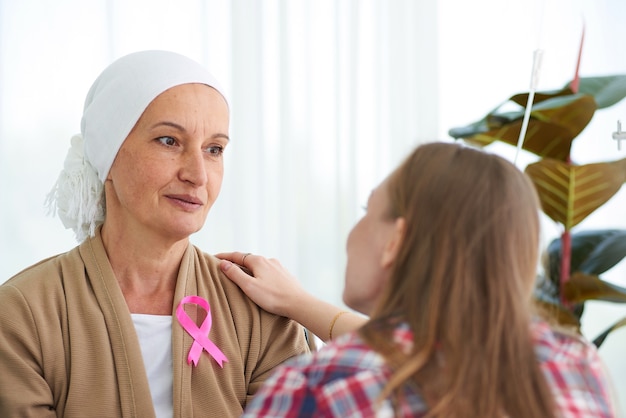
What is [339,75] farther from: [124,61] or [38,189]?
[124,61]

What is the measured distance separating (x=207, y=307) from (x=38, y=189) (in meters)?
1.24

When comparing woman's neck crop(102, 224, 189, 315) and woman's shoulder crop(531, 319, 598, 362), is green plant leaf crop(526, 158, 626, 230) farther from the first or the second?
woman's neck crop(102, 224, 189, 315)

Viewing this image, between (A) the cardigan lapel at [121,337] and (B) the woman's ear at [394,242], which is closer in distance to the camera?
(B) the woman's ear at [394,242]

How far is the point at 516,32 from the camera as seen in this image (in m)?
3.19

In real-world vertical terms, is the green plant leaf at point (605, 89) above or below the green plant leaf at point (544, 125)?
above

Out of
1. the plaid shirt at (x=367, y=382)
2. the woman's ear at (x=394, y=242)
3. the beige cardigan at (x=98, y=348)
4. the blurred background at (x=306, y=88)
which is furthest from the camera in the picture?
the blurred background at (x=306, y=88)

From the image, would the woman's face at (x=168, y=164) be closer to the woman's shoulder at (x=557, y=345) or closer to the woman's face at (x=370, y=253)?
the woman's face at (x=370, y=253)

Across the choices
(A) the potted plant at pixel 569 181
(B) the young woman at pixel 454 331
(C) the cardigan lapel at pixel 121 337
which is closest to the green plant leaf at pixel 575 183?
(A) the potted plant at pixel 569 181

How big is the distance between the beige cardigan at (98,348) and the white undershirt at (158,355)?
35 millimetres

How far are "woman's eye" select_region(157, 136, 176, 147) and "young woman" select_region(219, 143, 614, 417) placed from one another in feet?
2.06

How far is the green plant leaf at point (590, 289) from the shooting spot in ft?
5.65

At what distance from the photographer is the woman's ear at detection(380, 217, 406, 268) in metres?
1.21

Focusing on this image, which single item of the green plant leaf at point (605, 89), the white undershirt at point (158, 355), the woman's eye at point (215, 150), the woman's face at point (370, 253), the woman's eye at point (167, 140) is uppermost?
the green plant leaf at point (605, 89)

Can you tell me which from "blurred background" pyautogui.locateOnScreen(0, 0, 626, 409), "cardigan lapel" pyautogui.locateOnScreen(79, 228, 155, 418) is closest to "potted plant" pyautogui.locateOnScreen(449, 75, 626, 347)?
"cardigan lapel" pyautogui.locateOnScreen(79, 228, 155, 418)
